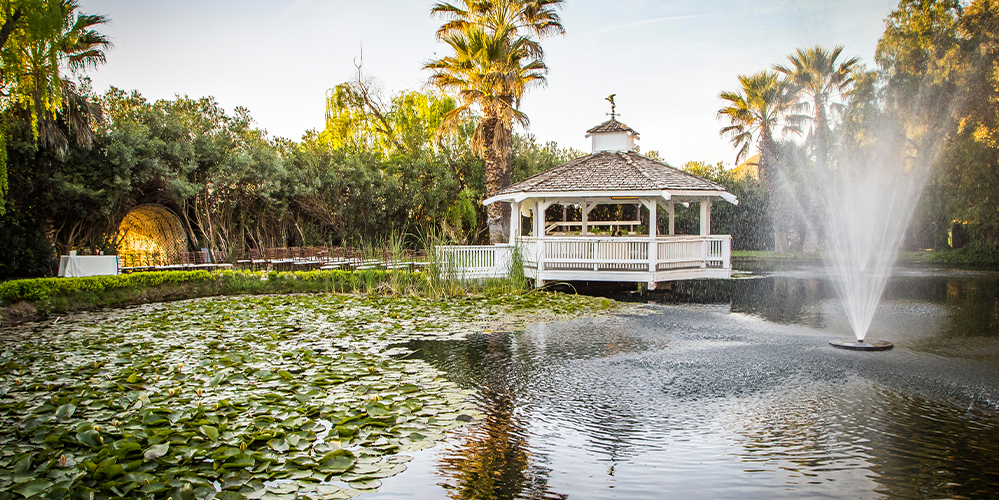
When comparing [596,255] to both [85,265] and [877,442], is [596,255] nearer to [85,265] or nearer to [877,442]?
[877,442]

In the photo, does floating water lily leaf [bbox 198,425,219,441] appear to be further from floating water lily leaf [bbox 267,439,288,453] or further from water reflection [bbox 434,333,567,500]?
water reflection [bbox 434,333,567,500]

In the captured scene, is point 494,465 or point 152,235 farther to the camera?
point 152,235

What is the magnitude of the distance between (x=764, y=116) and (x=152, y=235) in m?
28.2

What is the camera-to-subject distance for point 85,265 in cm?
1577

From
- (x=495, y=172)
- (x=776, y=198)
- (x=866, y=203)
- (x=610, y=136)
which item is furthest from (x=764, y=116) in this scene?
(x=495, y=172)

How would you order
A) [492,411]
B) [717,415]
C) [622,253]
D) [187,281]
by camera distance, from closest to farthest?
[717,415], [492,411], [187,281], [622,253]

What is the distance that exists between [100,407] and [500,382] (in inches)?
145

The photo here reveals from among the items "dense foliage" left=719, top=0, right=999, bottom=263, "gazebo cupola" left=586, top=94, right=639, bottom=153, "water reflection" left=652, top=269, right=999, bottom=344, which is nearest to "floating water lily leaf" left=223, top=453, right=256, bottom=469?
"water reflection" left=652, top=269, right=999, bottom=344

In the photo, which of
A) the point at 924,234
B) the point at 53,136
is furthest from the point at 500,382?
the point at 924,234

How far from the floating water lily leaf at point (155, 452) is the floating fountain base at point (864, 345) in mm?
8179

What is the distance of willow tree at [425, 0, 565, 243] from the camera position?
2023cm

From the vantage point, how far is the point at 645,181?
16938mm

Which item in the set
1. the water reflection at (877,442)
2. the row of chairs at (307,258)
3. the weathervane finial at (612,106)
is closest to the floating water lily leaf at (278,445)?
the water reflection at (877,442)

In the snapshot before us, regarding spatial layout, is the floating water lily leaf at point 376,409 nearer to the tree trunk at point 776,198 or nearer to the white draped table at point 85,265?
the white draped table at point 85,265
